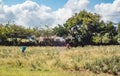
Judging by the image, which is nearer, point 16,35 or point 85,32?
point 85,32

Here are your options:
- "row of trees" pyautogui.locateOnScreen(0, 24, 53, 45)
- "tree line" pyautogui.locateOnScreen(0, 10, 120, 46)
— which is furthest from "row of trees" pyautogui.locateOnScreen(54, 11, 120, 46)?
"row of trees" pyautogui.locateOnScreen(0, 24, 53, 45)

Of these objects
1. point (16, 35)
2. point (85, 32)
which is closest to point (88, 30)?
point (85, 32)

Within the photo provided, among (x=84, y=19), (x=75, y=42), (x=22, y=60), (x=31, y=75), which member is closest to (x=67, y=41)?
(x=75, y=42)

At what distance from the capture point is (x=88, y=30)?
2815 inches

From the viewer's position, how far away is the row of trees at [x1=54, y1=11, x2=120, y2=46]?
7050 cm

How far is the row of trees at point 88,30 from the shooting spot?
231 feet

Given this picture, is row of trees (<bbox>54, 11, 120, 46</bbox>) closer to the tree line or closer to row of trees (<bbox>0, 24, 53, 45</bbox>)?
the tree line

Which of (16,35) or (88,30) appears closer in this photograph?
(88,30)

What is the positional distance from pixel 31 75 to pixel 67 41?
53.9 m

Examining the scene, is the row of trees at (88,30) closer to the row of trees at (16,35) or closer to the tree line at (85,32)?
the tree line at (85,32)

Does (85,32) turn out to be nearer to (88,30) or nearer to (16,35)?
(88,30)

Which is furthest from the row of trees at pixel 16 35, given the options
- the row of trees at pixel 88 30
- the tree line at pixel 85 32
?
the row of trees at pixel 88 30

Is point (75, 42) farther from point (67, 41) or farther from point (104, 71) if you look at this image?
point (104, 71)

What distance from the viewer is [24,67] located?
83.4 ft
